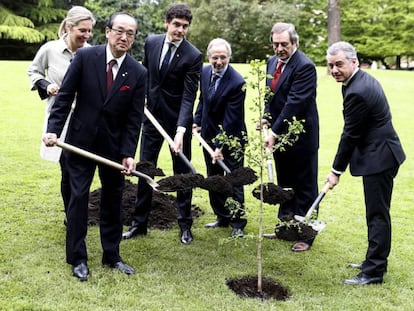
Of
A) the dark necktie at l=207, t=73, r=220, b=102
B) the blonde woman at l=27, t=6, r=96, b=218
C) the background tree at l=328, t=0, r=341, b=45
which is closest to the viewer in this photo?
the blonde woman at l=27, t=6, r=96, b=218

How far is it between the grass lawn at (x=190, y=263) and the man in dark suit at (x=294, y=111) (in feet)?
1.71

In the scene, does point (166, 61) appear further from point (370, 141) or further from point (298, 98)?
point (370, 141)

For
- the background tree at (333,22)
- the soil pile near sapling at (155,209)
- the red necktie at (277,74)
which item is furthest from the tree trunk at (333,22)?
the red necktie at (277,74)

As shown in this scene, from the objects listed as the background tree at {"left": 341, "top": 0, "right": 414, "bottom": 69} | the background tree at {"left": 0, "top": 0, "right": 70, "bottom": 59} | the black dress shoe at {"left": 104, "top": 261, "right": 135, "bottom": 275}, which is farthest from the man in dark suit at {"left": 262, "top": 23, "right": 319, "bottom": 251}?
the background tree at {"left": 341, "top": 0, "right": 414, "bottom": 69}

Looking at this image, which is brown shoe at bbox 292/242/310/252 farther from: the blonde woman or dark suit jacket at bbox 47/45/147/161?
the blonde woman

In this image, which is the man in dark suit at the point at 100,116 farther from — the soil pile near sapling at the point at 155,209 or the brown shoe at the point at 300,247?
the brown shoe at the point at 300,247

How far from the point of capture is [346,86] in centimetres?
464

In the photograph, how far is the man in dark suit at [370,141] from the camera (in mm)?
4492

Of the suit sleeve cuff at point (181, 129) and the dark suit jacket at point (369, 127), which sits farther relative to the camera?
the suit sleeve cuff at point (181, 129)

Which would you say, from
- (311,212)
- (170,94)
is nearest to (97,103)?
(170,94)

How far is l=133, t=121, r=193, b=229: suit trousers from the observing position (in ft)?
18.4

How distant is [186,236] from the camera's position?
5719 mm

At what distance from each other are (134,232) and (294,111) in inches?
80.1

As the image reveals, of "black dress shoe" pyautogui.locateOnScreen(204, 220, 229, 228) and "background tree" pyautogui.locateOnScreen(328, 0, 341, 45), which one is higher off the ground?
"background tree" pyautogui.locateOnScreen(328, 0, 341, 45)
